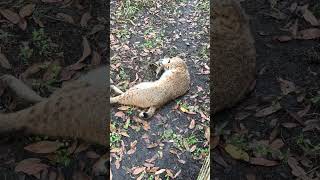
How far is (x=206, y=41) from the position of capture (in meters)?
4.37

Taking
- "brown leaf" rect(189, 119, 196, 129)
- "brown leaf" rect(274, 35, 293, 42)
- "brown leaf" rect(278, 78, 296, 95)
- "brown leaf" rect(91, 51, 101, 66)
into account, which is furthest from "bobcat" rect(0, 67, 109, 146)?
"brown leaf" rect(274, 35, 293, 42)

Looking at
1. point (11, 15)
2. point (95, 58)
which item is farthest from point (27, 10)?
point (95, 58)

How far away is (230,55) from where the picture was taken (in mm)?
3965

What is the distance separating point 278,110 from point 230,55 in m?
0.56

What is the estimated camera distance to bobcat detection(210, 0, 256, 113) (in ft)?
12.7

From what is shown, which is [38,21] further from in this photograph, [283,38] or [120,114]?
[283,38]

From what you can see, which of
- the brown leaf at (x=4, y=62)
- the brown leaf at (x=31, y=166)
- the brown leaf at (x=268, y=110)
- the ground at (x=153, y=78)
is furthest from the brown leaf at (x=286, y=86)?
the brown leaf at (x=4, y=62)

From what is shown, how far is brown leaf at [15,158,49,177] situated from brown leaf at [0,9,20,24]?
4.82 ft

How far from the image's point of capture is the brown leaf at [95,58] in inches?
163

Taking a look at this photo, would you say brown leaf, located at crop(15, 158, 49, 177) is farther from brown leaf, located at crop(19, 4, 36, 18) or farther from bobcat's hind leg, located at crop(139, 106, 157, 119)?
brown leaf, located at crop(19, 4, 36, 18)

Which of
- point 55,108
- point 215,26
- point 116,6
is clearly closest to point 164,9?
point 116,6

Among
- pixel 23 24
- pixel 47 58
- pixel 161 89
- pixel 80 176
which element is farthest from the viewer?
pixel 23 24

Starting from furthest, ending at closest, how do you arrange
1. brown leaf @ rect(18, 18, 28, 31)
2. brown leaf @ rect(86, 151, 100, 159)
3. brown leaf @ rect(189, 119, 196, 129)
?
brown leaf @ rect(18, 18, 28, 31) → brown leaf @ rect(189, 119, 196, 129) → brown leaf @ rect(86, 151, 100, 159)

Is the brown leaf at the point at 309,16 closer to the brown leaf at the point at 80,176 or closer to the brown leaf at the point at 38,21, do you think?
the brown leaf at the point at 38,21
